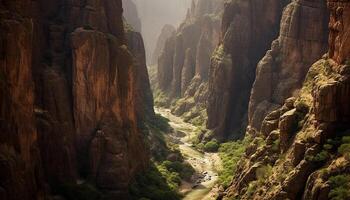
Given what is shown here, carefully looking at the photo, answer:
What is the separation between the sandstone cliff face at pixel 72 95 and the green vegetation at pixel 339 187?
3038 cm

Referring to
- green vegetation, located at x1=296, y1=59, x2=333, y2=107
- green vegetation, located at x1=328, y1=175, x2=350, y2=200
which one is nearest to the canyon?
green vegetation, located at x1=328, y1=175, x2=350, y2=200

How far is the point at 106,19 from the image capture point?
3607 inches

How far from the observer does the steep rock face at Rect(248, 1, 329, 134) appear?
332 feet

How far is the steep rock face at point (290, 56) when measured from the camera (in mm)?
101125

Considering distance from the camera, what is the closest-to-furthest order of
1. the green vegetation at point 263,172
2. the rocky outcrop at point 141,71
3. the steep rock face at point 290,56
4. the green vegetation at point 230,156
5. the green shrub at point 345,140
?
Answer: the green shrub at point 345,140 → the green vegetation at point 263,172 → the green vegetation at point 230,156 → the steep rock face at point 290,56 → the rocky outcrop at point 141,71

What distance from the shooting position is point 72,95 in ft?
262

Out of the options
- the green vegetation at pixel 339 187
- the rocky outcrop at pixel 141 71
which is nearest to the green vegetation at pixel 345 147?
the green vegetation at pixel 339 187

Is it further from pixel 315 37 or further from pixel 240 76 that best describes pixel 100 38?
pixel 240 76

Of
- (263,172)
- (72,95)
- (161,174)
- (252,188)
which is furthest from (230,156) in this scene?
(263,172)

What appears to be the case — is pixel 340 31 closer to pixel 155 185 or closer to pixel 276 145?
pixel 276 145

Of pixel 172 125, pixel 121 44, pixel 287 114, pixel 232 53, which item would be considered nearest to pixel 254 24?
pixel 232 53

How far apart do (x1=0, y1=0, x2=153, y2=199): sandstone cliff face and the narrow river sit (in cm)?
937

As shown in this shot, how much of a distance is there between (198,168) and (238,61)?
38940 mm

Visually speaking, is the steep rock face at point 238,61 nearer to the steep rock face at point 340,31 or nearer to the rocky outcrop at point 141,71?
the rocky outcrop at point 141,71
